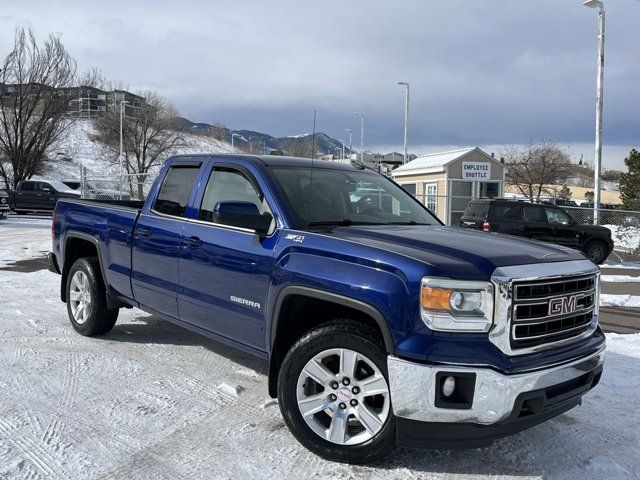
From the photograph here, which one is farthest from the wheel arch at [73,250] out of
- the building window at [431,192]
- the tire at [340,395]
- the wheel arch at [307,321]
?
the building window at [431,192]

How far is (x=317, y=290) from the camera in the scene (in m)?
3.27

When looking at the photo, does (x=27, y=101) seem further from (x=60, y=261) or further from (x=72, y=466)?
(x=72, y=466)

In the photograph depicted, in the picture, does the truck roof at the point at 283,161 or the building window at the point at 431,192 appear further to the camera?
the building window at the point at 431,192

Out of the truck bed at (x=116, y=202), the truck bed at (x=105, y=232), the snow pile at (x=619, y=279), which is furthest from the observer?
the snow pile at (x=619, y=279)

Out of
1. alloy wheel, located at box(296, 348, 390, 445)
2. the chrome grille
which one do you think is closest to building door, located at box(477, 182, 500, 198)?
the chrome grille

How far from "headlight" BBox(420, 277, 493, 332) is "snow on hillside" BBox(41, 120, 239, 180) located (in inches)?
1894

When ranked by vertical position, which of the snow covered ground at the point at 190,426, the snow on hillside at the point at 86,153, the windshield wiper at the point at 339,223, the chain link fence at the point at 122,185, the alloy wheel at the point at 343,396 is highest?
the snow on hillside at the point at 86,153

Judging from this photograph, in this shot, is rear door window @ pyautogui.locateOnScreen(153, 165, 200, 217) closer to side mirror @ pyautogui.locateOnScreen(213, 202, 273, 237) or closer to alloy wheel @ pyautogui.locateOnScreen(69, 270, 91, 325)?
side mirror @ pyautogui.locateOnScreen(213, 202, 273, 237)

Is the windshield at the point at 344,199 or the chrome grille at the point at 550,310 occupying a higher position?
the windshield at the point at 344,199

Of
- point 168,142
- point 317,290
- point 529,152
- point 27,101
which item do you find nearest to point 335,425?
point 317,290

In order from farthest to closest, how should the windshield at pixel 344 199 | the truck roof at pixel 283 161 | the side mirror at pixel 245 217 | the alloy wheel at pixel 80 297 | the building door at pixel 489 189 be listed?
the building door at pixel 489 189 < the alloy wheel at pixel 80 297 < the truck roof at pixel 283 161 < the windshield at pixel 344 199 < the side mirror at pixel 245 217

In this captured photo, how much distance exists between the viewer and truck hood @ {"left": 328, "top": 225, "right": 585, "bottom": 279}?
9.70 ft

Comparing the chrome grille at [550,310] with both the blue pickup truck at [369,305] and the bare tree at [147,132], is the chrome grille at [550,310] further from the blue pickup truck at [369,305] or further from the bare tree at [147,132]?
the bare tree at [147,132]

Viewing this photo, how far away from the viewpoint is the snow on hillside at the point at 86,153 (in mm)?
55656
